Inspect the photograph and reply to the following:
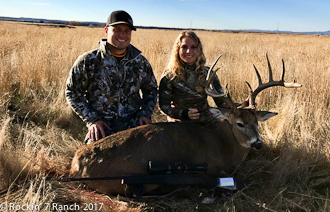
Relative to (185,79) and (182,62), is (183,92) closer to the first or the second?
(185,79)

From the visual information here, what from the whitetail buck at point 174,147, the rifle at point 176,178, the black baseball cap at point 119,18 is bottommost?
the rifle at point 176,178

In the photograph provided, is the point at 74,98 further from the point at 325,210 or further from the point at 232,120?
the point at 325,210

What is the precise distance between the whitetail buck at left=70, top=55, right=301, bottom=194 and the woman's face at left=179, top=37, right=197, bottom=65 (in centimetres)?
66

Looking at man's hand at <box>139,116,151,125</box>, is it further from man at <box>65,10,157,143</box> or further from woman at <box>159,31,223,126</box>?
woman at <box>159,31,223,126</box>

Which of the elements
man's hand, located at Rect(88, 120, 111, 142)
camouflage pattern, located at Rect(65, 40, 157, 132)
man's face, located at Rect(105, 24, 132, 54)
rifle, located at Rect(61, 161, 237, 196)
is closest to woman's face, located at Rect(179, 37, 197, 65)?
camouflage pattern, located at Rect(65, 40, 157, 132)

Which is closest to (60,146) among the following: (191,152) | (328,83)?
(191,152)

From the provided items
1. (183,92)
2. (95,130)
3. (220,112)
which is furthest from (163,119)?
(95,130)

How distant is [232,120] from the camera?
400 cm

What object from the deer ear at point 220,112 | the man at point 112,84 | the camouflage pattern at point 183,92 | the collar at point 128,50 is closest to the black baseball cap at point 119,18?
the man at point 112,84

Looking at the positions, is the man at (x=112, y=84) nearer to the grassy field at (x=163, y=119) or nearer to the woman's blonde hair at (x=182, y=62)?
the woman's blonde hair at (x=182, y=62)

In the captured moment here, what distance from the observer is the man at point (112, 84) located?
3926mm

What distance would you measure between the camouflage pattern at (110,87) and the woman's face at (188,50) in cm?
54

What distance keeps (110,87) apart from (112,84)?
0.05m

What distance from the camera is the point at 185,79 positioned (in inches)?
177
